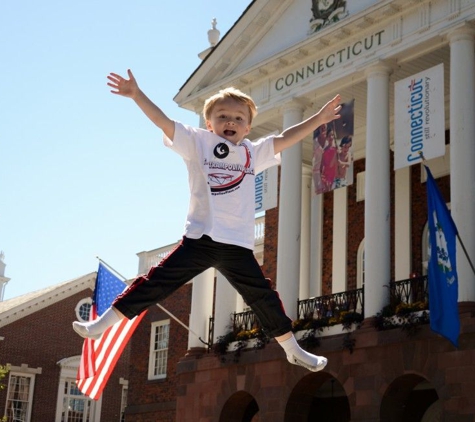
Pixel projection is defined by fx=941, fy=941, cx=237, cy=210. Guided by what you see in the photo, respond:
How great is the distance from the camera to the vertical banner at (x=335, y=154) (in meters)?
22.5

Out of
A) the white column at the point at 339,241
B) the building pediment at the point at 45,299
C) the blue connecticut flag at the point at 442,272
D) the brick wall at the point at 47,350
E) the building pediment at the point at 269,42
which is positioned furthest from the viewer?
the building pediment at the point at 45,299

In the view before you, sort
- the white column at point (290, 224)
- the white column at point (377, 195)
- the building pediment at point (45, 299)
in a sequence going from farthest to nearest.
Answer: the building pediment at point (45, 299) → the white column at point (290, 224) → the white column at point (377, 195)

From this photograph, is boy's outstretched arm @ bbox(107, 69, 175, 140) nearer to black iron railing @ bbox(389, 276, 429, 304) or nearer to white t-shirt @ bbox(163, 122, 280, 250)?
white t-shirt @ bbox(163, 122, 280, 250)

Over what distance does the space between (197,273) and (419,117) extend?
1603cm

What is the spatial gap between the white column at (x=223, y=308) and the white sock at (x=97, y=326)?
20106 millimetres

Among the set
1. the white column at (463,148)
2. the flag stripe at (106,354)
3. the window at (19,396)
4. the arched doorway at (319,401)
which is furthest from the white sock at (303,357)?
the window at (19,396)

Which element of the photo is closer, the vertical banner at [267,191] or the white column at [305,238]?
the vertical banner at [267,191]

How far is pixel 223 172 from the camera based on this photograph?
563cm

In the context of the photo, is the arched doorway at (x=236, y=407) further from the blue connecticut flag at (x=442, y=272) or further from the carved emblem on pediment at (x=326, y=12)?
the carved emblem on pediment at (x=326, y=12)

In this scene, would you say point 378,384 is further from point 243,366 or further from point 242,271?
point 242,271

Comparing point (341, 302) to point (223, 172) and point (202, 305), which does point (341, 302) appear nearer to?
point (202, 305)

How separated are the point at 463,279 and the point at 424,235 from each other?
662cm

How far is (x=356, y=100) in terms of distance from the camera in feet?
84.5

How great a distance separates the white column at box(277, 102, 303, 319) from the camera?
934 inches
